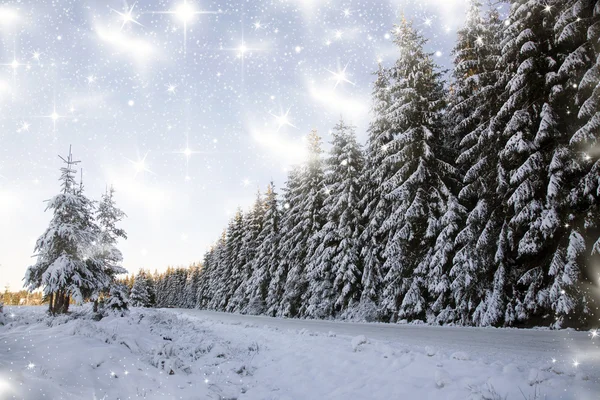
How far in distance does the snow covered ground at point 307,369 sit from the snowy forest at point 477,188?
16.6ft

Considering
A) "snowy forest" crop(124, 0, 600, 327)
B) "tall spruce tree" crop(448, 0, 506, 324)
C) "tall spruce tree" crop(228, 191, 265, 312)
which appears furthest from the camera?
"tall spruce tree" crop(228, 191, 265, 312)

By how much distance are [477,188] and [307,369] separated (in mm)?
12039

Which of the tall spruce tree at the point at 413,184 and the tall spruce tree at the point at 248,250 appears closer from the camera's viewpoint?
the tall spruce tree at the point at 413,184

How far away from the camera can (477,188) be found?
15.4 m

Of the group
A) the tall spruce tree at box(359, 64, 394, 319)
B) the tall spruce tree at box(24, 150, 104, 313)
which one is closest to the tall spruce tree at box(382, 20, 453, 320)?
the tall spruce tree at box(359, 64, 394, 319)

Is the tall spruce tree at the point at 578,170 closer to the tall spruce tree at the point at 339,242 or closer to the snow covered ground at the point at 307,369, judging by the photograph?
the snow covered ground at the point at 307,369

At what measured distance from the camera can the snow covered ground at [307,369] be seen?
441cm

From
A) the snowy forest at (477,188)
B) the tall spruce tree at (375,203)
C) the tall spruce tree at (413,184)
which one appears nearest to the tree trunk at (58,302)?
the snowy forest at (477,188)

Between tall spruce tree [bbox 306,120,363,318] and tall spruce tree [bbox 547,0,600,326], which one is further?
tall spruce tree [bbox 306,120,363,318]

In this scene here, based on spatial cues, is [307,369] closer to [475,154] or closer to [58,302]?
[475,154]

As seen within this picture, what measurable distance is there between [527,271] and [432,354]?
324 inches

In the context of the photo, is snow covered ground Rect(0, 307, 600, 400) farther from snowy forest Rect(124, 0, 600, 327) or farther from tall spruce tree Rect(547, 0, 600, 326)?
snowy forest Rect(124, 0, 600, 327)

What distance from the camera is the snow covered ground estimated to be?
4410 millimetres

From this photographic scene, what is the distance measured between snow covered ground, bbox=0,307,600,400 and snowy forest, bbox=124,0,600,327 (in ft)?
16.6
